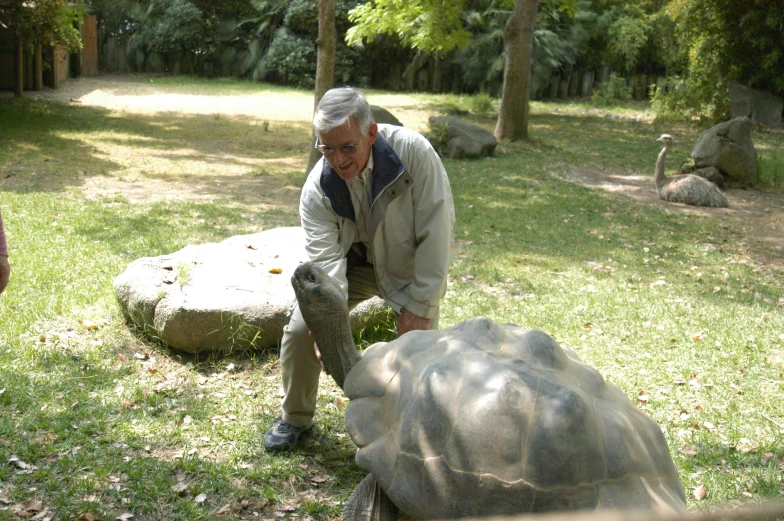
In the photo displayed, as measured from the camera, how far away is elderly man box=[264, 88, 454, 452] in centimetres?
329

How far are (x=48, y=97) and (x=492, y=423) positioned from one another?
17515 mm

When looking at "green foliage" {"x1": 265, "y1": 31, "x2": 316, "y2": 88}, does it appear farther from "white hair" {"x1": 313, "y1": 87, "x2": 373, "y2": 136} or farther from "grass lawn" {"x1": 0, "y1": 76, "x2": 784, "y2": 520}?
"white hair" {"x1": 313, "y1": 87, "x2": 373, "y2": 136}

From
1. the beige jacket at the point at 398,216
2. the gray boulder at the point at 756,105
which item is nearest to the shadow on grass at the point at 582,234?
the beige jacket at the point at 398,216

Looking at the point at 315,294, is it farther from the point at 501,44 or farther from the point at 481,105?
the point at 501,44

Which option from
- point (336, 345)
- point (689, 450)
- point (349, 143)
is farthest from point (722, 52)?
point (336, 345)

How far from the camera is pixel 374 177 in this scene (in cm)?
329

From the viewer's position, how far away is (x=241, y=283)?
4883mm

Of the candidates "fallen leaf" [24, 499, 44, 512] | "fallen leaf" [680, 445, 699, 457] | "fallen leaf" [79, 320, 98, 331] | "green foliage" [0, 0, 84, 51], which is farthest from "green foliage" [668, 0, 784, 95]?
"fallen leaf" [24, 499, 44, 512]

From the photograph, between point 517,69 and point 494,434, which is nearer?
point 494,434

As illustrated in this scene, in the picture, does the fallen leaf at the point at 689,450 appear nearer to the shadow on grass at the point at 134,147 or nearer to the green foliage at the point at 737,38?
the shadow on grass at the point at 134,147

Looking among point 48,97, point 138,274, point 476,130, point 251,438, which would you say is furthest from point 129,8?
point 251,438

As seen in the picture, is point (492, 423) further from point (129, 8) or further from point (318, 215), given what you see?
point (129, 8)

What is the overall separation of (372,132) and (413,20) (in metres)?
12.7

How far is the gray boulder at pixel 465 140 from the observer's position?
12.8 meters
